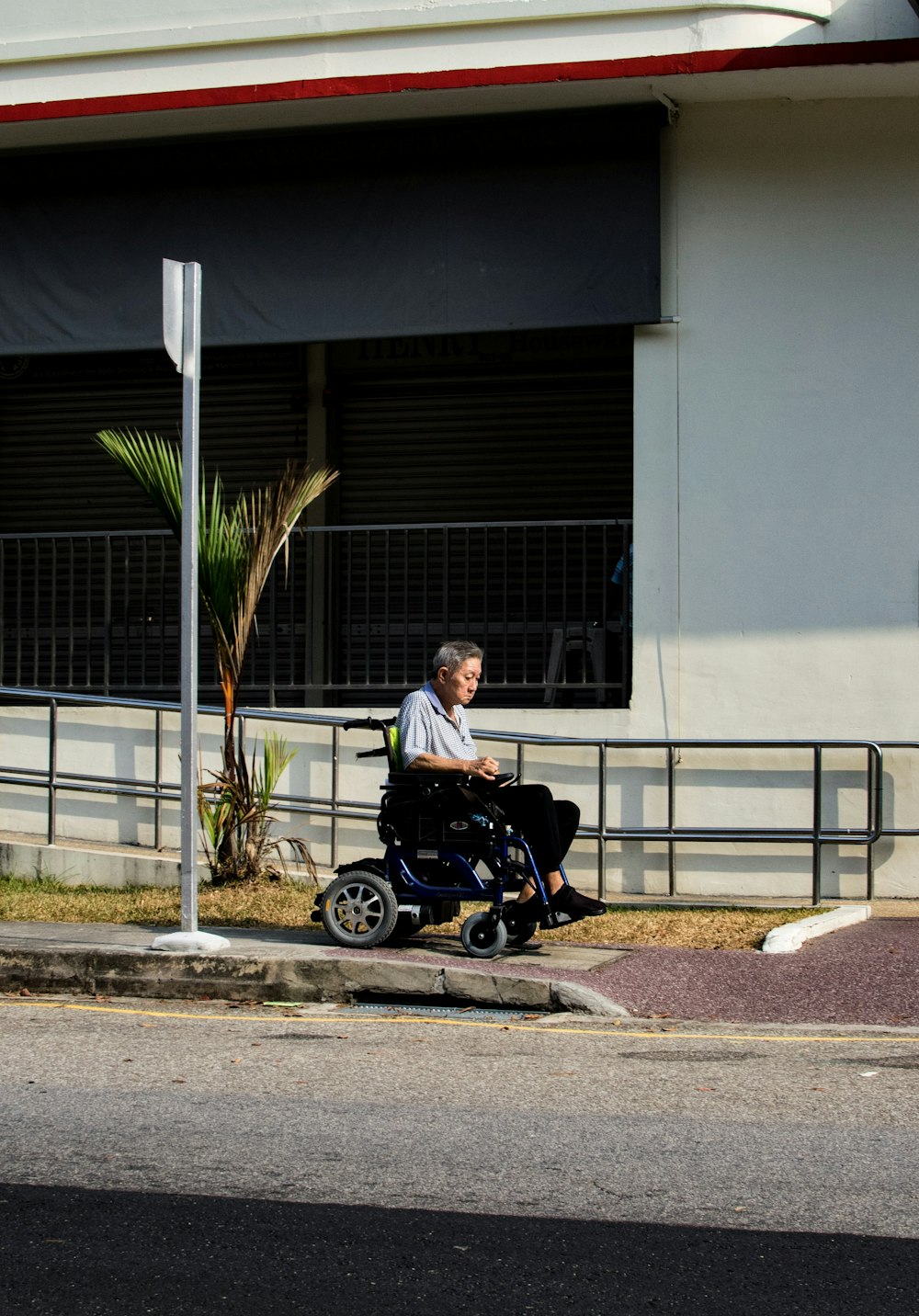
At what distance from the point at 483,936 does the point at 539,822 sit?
2.12ft

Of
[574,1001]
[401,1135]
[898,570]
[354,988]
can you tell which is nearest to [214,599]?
[354,988]

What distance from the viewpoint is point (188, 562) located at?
8.14 meters

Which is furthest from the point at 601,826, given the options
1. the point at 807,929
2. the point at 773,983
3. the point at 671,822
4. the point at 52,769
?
the point at 52,769

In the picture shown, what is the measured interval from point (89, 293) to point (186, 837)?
6689 millimetres

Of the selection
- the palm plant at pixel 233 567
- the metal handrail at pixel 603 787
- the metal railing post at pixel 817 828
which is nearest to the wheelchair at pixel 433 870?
the palm plant at pixel 233 567

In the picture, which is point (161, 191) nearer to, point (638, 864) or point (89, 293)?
point (89, 293)

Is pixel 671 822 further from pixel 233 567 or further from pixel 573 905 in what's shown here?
pixel 233 567

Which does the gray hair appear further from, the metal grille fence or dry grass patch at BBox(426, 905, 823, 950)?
the metal grille fence

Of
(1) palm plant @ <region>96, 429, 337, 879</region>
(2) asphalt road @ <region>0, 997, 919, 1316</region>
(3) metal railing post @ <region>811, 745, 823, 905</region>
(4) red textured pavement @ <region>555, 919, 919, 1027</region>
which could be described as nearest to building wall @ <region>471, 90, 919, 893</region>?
(3) metal railing post @ <region>811, 745, 823, 905</region>

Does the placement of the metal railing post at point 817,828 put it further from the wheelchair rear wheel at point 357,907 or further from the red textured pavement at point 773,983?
the wheelchair rear wheel at point 357,907

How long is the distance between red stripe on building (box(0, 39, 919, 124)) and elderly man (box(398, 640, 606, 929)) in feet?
17.1

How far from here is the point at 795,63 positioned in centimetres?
1134

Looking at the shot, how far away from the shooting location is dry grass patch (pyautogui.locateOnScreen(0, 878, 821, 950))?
30.7 feet

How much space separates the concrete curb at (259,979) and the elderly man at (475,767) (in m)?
0.69
